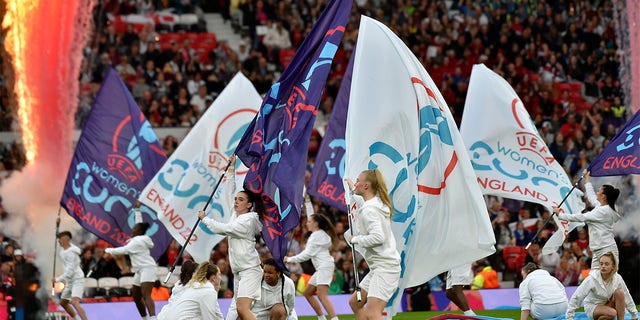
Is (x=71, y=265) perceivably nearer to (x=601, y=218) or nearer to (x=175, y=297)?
(x=175, y=297)

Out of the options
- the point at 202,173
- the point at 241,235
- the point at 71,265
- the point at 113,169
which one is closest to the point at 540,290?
the point at 241,235

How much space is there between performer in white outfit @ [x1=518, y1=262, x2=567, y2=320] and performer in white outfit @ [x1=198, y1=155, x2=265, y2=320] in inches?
139

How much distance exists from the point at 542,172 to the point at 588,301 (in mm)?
4030

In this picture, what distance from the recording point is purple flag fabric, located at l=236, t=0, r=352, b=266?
15.0 m

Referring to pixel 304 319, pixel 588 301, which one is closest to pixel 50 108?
pixel 304 319

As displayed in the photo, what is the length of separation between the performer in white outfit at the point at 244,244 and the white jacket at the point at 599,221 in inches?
187

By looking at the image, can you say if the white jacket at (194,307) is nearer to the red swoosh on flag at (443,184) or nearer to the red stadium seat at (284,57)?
the red swoosh on flag at (443,184)

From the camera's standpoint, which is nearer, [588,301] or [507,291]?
[588,301]

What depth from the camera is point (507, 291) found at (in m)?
23.0

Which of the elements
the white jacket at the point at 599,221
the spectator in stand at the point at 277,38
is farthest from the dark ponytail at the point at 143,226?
the spectator in stand at the point at 277,38

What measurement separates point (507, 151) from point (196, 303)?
266 inches

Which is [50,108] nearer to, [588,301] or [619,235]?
[619,235]

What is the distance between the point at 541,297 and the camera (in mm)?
16672

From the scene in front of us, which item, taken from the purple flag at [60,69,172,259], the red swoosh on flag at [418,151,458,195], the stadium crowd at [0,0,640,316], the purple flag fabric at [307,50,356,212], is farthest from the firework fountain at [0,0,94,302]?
the red swoosh on flag at [418,151,458,195]
